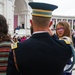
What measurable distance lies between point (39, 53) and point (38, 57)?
0.10 ft

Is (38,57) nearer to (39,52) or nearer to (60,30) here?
(39,52)

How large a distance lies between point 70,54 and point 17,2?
3726cm

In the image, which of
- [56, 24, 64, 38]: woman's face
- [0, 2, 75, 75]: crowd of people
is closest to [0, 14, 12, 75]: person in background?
[56, 24, 64, 38]: woman's face

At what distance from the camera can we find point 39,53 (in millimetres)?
1861

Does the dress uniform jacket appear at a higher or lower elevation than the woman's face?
lower

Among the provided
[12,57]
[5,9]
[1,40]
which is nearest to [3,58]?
[1,40]

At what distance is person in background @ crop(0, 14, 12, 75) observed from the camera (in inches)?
110

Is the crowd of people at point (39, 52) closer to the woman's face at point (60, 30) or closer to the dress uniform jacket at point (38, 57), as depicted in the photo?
the dress uniform jacket at point (38, 57)

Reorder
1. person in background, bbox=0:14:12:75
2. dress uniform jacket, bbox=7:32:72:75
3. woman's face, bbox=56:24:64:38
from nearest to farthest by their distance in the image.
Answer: dress uniform jacket, bbox=7:32:72:75
person in background, bbox=0:14:12:75
woman's face, bbox=56:24:64:38

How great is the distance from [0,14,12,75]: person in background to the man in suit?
3.04 ft

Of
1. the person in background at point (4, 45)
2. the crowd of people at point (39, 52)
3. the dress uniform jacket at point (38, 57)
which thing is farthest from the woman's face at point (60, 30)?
the dress uniform jacket at point (38, 57)

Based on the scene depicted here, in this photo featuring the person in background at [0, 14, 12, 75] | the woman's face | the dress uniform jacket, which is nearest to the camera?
the dress uniform jacket

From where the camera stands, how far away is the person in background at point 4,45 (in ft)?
9.14

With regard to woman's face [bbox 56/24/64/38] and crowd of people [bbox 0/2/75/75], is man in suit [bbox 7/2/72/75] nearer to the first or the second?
crowd of people [bbox 0/2/75/75]
